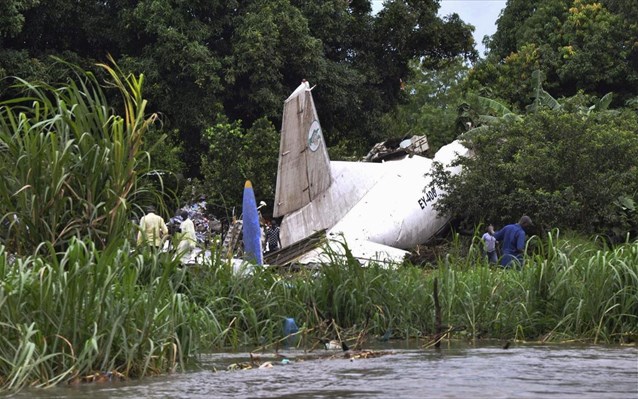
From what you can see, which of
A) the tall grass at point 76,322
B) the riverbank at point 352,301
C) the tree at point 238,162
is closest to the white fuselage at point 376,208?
the tree at point 238,162

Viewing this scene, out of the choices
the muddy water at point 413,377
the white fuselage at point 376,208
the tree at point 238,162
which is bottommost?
the muddy water at point 413,377

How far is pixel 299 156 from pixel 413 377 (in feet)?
47.5

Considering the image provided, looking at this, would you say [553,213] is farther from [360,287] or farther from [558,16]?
[558,16]

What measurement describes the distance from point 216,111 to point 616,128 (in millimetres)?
11694

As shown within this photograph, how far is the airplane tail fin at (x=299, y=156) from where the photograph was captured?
72.1ft

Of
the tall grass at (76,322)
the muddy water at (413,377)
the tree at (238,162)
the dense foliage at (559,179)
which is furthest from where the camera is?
the tree at (238,162)

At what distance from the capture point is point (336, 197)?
74.6ft

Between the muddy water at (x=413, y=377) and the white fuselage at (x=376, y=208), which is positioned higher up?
the white fuselage at (x=376, y=208)

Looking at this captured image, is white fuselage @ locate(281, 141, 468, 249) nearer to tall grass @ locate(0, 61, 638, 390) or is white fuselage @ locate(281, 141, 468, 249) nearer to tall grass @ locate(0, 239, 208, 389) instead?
tall grass @ locate(0, 61, 638, 390)

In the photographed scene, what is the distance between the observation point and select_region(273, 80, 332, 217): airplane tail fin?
21984 mm

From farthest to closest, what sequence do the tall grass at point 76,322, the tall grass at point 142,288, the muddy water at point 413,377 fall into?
the tall grass at point 142,288 < the tall grass at point 76,322 < the muddy water at point 413,377

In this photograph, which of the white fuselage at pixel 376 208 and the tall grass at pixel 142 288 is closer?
the tall grass at pixel 142 288

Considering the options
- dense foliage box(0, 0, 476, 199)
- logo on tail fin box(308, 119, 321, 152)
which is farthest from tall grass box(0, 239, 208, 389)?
dense foliage box(0, 0, 476, 199)

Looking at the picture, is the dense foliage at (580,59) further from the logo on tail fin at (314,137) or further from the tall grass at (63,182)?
the tall grass at (63,182)
